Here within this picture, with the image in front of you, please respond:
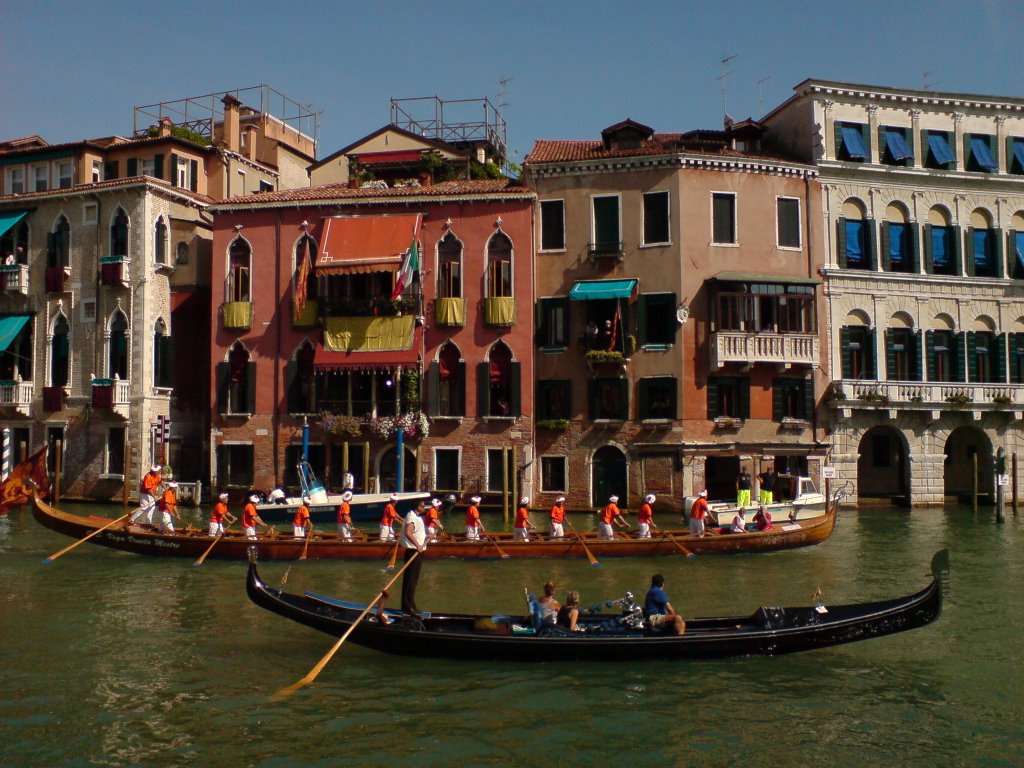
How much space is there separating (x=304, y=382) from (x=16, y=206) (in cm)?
1245

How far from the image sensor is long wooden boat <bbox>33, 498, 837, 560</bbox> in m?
19.9

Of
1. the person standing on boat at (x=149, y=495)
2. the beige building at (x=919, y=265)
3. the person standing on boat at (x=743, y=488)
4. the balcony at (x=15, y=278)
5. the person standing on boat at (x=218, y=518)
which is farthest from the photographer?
the balcony at (x=15, y=278)

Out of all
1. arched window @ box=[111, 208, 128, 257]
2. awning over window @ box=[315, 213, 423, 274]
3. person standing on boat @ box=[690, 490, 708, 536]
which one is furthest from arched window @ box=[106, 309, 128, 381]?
person standing on boat @ box=[690, 490, 708, 536]

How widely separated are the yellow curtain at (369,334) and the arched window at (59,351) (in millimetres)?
9730

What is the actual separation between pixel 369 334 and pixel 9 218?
1387 cm

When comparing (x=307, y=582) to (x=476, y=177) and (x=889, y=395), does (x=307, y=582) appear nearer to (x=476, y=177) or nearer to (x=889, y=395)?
(x=889, y=395)

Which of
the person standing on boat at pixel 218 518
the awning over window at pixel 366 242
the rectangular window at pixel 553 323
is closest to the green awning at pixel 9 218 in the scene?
the awning over window at pixel 366 242

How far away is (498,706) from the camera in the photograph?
1090 centimetres

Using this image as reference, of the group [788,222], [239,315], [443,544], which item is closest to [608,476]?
[788,222]

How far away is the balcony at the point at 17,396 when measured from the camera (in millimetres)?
32719

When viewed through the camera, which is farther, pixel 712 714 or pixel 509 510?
pixel 509 510

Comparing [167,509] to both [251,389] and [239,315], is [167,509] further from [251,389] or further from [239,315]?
[239,315]

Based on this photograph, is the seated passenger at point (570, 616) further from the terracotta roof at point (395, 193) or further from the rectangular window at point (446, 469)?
the terracotta roof at point (395, 193)

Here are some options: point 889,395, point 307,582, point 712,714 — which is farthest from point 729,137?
point 712,714
